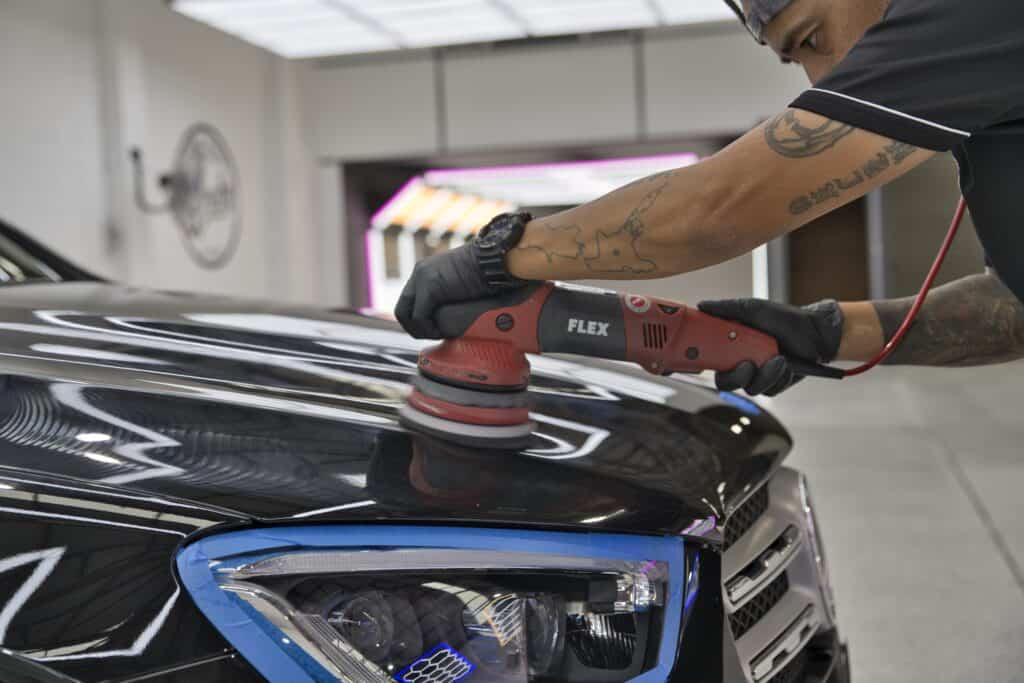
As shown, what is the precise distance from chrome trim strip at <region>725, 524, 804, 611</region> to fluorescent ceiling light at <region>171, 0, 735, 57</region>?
6.71 m

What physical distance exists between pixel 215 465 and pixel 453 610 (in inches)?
9.9

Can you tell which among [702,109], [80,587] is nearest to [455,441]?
[80,587]

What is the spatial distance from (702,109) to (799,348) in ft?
26.9

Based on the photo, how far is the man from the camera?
927 millimetres

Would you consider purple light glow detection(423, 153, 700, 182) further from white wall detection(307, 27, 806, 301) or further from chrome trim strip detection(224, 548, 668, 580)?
→ chrome trim strip detection(224, 548, 668, 580)

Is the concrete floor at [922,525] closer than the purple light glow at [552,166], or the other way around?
the concrete floor at [922,525]

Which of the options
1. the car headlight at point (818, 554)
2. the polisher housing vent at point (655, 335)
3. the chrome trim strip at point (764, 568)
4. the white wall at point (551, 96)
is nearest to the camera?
the chrome trim strip at point (764, 568)

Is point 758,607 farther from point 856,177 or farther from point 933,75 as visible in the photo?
point 933,75

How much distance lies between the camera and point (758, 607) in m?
1.18

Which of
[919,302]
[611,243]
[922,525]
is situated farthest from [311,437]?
[922,525]

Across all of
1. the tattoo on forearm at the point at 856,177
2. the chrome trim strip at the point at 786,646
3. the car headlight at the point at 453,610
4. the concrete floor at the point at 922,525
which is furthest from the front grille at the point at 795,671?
the concrete floor at the point at 922,525

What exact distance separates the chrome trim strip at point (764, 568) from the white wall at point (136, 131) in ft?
21.1

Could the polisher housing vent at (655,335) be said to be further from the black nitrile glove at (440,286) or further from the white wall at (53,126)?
the white wall at (53,126)

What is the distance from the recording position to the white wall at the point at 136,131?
22.6ft
